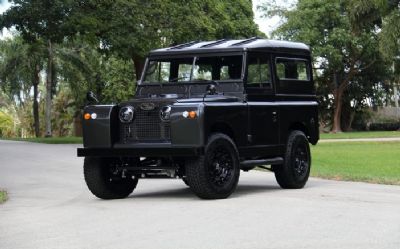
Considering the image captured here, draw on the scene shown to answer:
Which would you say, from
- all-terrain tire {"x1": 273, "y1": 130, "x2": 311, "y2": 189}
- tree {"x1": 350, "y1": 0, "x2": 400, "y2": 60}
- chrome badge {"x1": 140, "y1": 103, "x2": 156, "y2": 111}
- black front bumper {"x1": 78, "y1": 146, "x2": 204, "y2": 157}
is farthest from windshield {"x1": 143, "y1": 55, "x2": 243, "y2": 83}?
tree {"x1": 350, "y1": 0, "x2": 400, "y2": 60}

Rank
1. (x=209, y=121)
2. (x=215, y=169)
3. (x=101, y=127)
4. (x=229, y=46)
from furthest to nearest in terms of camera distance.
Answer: (x=229, y=46)
(x=101, y=127)
(x=215, y=169)
(x=209, y=121)

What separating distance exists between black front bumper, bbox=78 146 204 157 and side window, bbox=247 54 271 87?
7.12 feet

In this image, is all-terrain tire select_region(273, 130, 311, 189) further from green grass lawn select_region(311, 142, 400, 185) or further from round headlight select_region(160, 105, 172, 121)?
round headlight select_region(160, 105, 172, 121)

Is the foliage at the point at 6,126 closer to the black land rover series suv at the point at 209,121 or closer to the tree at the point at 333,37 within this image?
the tree at the point at 333,37

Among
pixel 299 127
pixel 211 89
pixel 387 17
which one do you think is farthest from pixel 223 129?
pixel 387 17

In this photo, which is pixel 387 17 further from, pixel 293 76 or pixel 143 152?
pixel 143 152

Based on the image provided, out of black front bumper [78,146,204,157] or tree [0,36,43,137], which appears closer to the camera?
black front bumper [78,146,204,157]

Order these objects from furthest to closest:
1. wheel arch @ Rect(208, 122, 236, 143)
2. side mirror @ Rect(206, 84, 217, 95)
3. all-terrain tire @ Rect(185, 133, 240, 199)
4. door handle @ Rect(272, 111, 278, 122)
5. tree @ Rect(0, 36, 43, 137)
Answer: tree @ Rect(0, 36, 43, 137)
door handle @ Rect(272, 111, 278, 122)
side mirror @ Rect(206, 84, 217, 95)
wheel arch @ Rect(208, 122, 236, 143)
all-terrain tire @ Rect(185, 133, 240, 199)

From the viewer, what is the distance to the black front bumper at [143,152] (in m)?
11.9

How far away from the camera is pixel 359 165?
2166cm

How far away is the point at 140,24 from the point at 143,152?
23.5 metres

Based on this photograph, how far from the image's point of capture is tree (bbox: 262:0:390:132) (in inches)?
2077

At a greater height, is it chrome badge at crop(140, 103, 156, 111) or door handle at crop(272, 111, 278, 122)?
chrome badge at crop(140, 103, 156, 111)

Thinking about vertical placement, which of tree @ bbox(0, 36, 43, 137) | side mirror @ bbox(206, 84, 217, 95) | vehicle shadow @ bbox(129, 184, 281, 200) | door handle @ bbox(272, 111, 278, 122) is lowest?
vehicle shadow @ bbox(129, 184, 281, 200)
